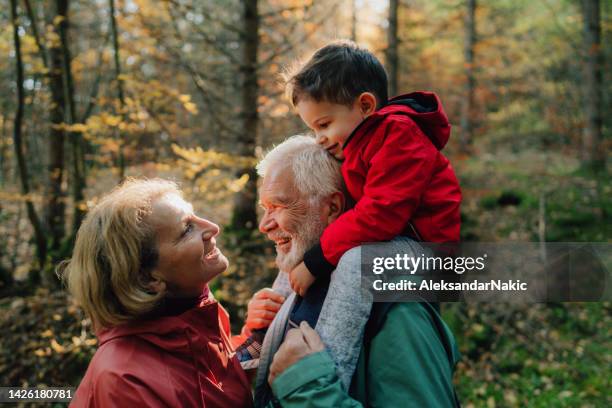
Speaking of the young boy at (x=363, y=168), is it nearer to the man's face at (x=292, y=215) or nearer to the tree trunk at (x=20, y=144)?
the man's face at (x=292, y=215)

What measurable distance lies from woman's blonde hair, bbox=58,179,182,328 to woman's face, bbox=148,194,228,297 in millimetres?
45

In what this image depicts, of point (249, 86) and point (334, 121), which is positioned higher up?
point (249, 86)

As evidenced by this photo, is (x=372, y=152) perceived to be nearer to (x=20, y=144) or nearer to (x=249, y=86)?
(x=249, y=86)

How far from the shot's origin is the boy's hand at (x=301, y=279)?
190cm

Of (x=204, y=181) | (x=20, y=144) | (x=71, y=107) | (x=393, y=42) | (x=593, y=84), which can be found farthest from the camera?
(x=593, y=84)

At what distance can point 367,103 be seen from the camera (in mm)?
2158

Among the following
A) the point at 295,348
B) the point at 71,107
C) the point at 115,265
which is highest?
the point at 71,107

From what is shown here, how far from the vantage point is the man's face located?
79.8 inches

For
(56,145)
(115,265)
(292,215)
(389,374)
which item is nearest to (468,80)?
(56,145)

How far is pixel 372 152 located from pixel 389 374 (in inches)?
34.8

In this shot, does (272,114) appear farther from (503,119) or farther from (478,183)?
(503,119)

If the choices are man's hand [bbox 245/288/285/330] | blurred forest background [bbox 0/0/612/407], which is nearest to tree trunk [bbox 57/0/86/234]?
blurred forest background [bbox 0/0/612/407]

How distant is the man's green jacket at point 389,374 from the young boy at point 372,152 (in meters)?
0.35

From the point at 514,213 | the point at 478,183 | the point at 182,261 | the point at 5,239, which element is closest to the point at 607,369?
the point at 514,213
